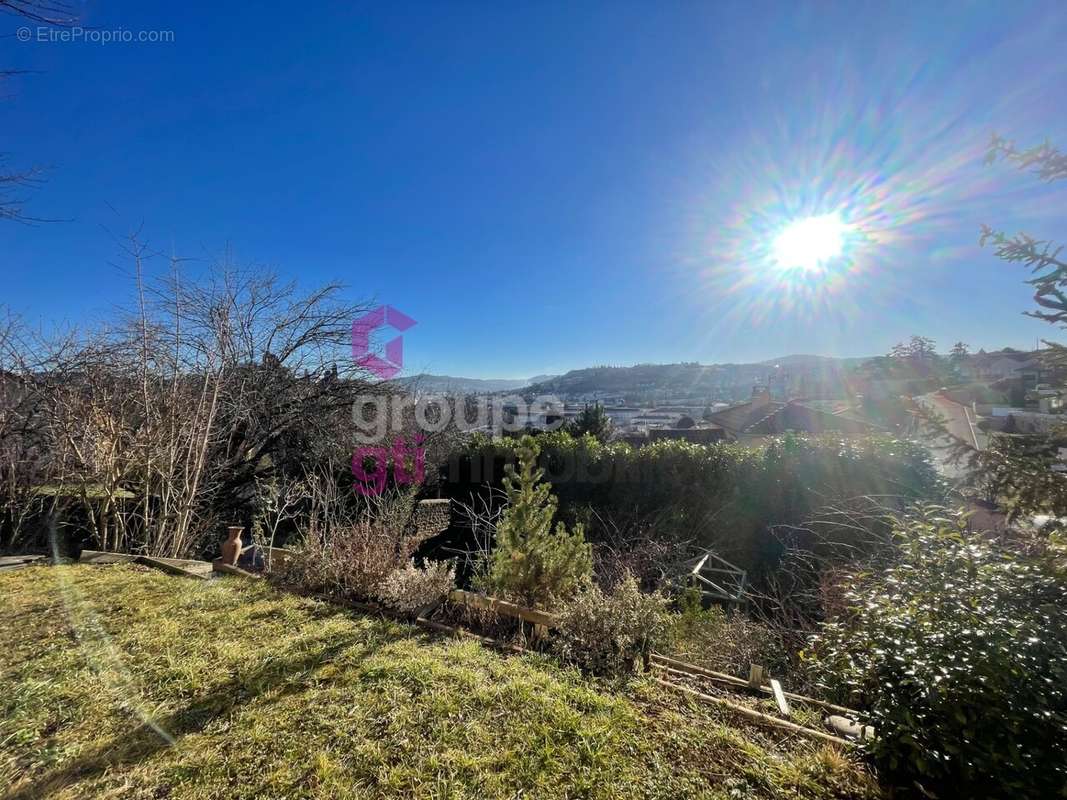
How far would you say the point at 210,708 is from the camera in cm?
213

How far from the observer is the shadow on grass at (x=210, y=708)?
168 cm

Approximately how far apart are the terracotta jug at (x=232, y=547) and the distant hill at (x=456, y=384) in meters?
5.47

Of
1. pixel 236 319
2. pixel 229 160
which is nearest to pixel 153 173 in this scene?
pixel 229 160

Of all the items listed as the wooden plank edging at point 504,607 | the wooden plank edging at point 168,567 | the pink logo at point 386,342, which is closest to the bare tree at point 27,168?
the wooden plank edging at point 168,567

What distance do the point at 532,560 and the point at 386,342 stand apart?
713cm

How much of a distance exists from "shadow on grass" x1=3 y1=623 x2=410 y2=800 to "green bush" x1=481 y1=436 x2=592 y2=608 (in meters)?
0.91

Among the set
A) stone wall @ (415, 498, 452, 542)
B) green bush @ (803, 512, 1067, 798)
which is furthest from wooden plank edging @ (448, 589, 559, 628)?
Result: stone wall @ (415, 498, 452, 542)

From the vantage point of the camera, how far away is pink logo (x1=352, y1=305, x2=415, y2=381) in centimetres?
860

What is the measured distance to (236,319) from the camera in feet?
24.1

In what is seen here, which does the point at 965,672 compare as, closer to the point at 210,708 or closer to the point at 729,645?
the point at 729,645

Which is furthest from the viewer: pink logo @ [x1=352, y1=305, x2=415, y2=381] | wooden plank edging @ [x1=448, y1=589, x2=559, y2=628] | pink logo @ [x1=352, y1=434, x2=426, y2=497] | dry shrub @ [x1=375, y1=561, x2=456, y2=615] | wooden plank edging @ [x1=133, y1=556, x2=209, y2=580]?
pink logo @ [x1=352, y1=305, x2=415, y2=381]

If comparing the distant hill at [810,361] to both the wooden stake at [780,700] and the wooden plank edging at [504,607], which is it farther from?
the wooden plank edging at [504,607]

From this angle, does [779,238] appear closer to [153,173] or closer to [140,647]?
[140,647]

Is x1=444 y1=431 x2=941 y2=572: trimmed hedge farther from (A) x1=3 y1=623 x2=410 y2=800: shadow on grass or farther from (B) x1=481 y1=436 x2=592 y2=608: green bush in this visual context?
(A) x1=3 y1=623 x2=410 y2=800: shadow on grass
